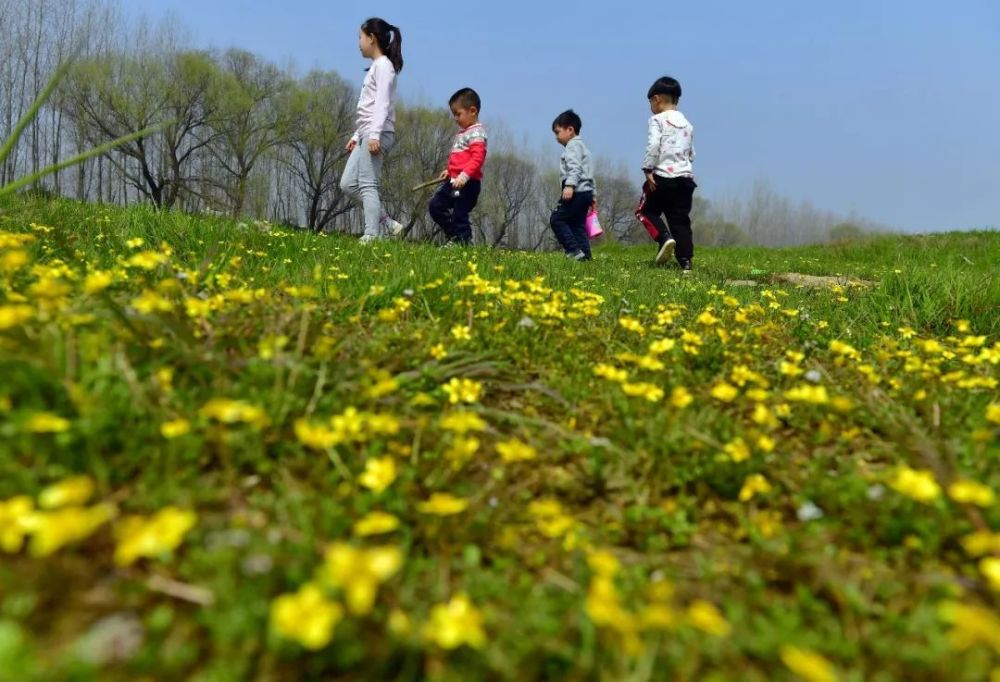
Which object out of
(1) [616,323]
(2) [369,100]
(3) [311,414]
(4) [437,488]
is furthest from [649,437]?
(2) [369,100]

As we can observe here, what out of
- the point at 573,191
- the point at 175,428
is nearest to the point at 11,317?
the point at 175,428

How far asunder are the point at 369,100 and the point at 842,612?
693cm

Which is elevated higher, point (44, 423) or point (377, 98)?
point (377, 98)

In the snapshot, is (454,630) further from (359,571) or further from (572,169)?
(572,169)

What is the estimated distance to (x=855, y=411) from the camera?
6.55ft

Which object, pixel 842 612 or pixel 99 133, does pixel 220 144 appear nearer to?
pixel 99 133

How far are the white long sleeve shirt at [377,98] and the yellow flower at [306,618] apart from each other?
6461 millimetres

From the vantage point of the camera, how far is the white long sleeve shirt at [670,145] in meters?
7.18

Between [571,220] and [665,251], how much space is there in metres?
1.59

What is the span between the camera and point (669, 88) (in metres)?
7.43

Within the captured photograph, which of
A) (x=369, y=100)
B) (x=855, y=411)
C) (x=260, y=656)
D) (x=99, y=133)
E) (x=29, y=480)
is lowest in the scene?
(x=260, y=656)

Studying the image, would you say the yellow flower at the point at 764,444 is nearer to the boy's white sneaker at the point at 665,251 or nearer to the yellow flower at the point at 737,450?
the yellow flower at the point at 737,450

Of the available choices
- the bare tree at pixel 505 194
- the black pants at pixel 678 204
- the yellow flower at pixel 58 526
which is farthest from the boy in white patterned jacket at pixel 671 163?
the bare tree at pixel 505 194

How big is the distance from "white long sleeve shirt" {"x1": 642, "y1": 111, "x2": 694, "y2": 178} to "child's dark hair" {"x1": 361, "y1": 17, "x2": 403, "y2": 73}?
124 inches
